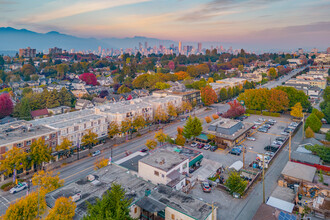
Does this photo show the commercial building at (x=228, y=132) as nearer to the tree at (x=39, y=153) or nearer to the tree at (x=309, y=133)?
the tree at (x=309, y=133)

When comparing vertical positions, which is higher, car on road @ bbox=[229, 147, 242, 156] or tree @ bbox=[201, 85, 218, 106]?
tree @ bbox=[201, 85, 218, 106]

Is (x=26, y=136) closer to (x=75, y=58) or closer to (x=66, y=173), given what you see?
(x=66, y=173)

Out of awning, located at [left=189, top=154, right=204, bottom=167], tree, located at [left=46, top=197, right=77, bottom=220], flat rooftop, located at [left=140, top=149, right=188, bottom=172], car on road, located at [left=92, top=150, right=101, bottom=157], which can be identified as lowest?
car on road, located at [left=92, top=150, right=101, bottom=157]

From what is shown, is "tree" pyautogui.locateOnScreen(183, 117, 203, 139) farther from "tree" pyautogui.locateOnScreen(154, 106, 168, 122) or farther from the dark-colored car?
the dark-colored car

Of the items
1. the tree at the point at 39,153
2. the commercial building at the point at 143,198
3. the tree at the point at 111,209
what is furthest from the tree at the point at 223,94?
the tree at the point at 111,209

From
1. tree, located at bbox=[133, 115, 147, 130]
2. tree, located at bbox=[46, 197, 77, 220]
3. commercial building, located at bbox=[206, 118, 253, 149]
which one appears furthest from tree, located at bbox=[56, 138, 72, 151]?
commercial building, located at bbox=[206, 118, 253, 149]

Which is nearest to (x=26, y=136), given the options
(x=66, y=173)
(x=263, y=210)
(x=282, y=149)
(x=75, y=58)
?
(x=66, y=173)
